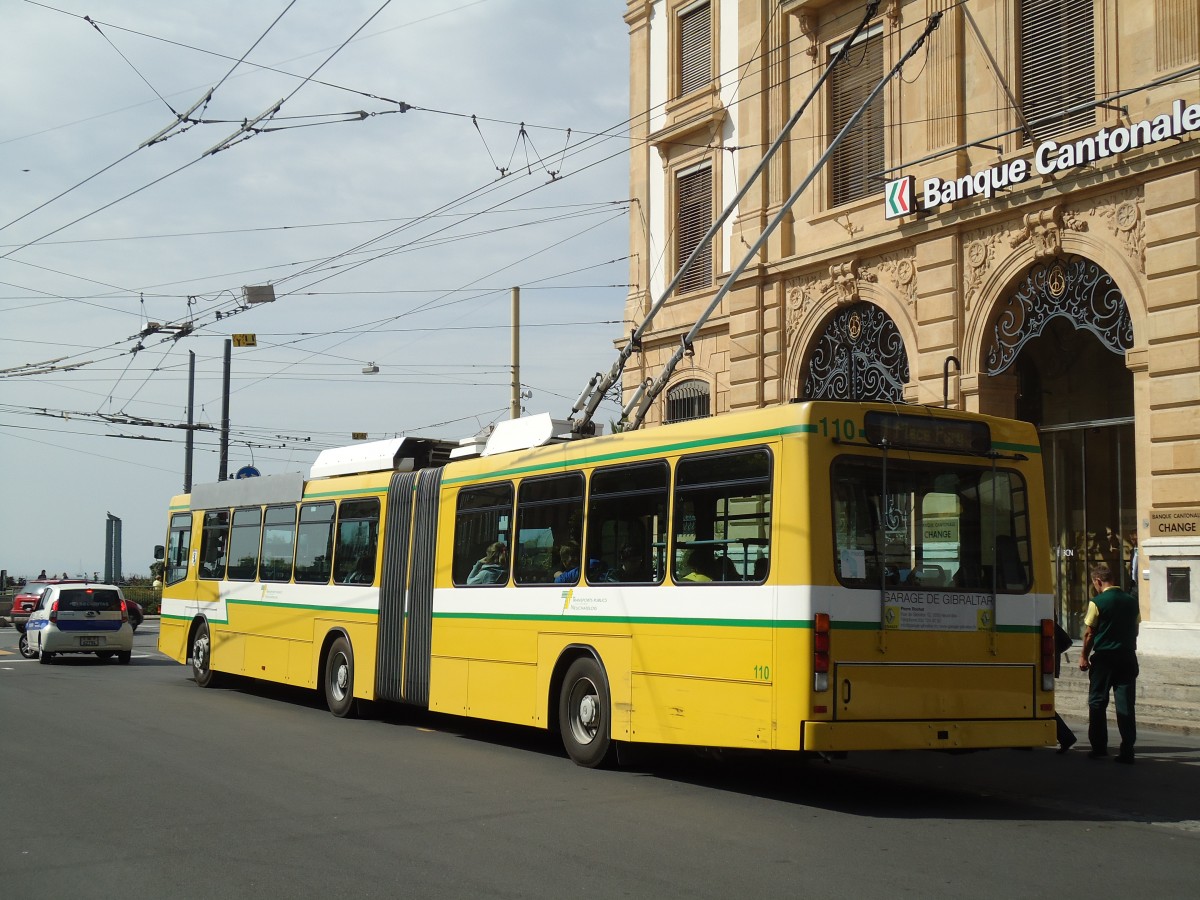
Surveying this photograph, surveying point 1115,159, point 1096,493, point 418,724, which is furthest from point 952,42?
point 418,724

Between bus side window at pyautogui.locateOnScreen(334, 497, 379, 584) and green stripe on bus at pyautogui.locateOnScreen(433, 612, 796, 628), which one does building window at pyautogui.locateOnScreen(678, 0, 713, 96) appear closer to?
bus side window at pyautogui.locateOnScreen(334, 497, 379, 584)

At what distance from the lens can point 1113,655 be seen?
12.4 metres

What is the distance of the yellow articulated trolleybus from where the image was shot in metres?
9.76

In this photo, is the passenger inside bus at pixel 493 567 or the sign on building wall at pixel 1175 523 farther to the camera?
the sign on building wall at pixel 1175 523

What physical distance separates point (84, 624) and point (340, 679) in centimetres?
1274

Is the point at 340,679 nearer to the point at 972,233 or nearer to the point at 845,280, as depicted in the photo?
the point at 845,280

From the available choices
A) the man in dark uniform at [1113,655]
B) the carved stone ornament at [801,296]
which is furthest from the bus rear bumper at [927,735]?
the carved stone ornament at [801,296]

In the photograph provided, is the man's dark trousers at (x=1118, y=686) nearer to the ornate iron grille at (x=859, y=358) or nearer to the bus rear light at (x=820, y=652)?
the bus rear light at (x=820, y=652)

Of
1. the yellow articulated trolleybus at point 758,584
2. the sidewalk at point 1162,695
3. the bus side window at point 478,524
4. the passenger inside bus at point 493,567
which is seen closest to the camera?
the yellow articulated trolleybus at point 758,584

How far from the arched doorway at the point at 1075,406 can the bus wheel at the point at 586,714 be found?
37.6 ft

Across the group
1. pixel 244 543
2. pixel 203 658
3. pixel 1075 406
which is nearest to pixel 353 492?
pixel 244 543

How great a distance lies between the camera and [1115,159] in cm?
1919

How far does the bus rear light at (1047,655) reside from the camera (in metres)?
10.6

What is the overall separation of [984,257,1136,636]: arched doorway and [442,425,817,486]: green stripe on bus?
10.5 m
